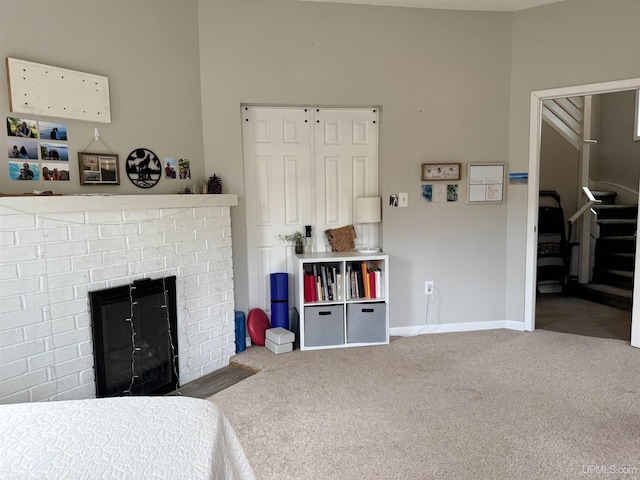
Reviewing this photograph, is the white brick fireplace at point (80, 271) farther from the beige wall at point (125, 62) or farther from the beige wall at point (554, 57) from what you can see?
the beige wall at point (554, 57)

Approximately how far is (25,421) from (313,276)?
251 cm

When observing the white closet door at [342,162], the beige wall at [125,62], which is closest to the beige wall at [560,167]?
the white closet door at [342,162]

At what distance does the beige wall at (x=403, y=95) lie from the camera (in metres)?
3.39

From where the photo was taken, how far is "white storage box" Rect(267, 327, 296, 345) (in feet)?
11.0

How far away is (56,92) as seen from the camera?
93.5 inches

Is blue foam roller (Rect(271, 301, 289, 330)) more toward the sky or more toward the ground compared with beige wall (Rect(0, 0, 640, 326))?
more toward the ground

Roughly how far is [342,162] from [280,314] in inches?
56.9

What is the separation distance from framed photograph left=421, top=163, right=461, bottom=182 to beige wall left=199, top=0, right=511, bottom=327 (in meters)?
0.06

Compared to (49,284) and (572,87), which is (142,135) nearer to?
(49,284)

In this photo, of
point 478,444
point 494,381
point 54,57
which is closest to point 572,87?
point 494,381

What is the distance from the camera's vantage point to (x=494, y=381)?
281cm

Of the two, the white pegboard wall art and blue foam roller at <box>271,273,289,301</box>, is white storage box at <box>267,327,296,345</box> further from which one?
the white pegboard wall art

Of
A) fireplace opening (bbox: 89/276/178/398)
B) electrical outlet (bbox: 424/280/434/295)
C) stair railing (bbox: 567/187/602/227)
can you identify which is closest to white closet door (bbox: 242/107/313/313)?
fireplace opening (bbox: 89/276/178/398)

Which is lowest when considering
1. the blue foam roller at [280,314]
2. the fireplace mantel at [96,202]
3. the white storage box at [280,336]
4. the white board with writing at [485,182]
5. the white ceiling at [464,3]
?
the white storage box at [280,336]
